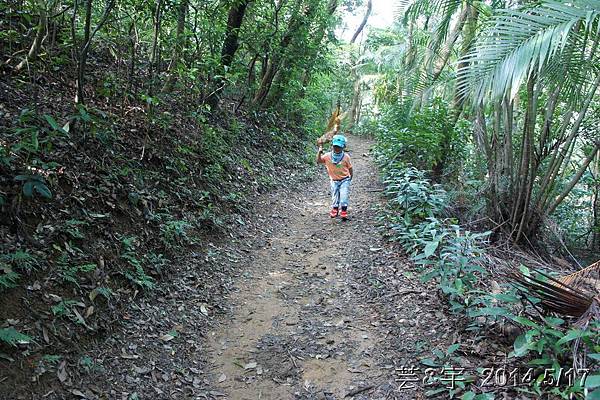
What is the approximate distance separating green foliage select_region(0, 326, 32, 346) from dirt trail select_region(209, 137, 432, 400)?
5.02 feet

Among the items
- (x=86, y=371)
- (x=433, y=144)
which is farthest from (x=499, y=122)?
(x=86, y=371)

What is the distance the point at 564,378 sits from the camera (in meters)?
2.87

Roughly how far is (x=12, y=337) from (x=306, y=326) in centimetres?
264

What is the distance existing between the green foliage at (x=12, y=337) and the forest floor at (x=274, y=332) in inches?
12.6

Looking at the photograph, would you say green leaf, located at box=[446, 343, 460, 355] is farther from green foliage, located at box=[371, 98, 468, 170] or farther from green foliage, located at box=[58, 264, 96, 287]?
green foliage, located at box=[371, 98, 468, 170]

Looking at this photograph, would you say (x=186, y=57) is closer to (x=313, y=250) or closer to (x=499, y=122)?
(x=313, y=250)

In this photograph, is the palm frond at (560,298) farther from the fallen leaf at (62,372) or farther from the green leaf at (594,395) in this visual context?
the fallen leaf at (62,372)

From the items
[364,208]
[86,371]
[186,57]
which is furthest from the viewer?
[364,208]

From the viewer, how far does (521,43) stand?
3.70 metres

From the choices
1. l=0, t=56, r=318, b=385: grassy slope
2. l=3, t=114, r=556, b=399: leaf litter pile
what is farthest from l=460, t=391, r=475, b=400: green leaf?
l=0, t=56, r=318, b=385: grassy slope

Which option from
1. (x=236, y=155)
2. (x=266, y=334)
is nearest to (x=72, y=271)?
(x=266, y=334)

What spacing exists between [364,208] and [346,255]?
2.43 metres

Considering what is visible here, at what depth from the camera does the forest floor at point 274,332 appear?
3.43m

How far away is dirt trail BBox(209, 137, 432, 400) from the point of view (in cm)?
358
